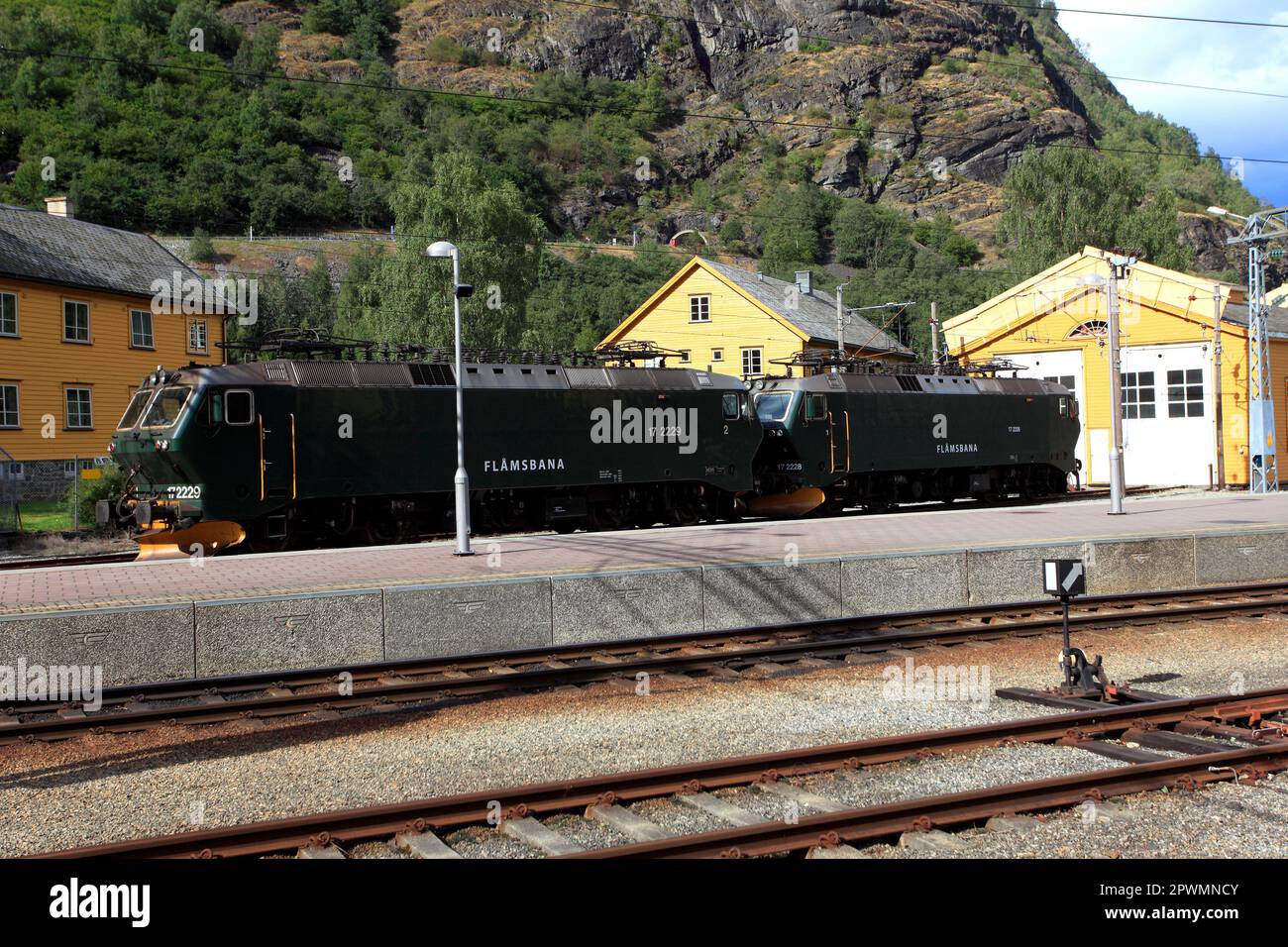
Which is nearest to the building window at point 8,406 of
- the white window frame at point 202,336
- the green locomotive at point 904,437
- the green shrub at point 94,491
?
the white window frame at point 202,336

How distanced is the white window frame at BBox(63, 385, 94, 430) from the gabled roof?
2478 centimetres

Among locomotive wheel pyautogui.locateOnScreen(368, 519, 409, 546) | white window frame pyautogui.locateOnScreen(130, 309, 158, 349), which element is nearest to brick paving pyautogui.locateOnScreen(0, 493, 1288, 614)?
locomotive wheel pyautogui.locateOnScreen(368, 519, 409, 546)

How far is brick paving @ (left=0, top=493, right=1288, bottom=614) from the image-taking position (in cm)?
1280

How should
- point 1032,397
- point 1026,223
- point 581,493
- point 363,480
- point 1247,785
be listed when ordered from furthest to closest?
point 1026,223, point 1032,397, point 581,493, point 363,480, point 1247,785

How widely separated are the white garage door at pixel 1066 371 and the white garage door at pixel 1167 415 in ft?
4.63

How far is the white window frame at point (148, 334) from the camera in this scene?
1544 inches

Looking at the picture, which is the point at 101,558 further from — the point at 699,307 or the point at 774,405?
the point at 699,307

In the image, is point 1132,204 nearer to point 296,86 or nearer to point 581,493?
point 581,493

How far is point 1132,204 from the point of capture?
7350 centimetres

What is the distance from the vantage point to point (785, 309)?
51.7 m

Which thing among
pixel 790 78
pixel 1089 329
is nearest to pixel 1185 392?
pixel 1089 329

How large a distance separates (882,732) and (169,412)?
1348 centimetres
